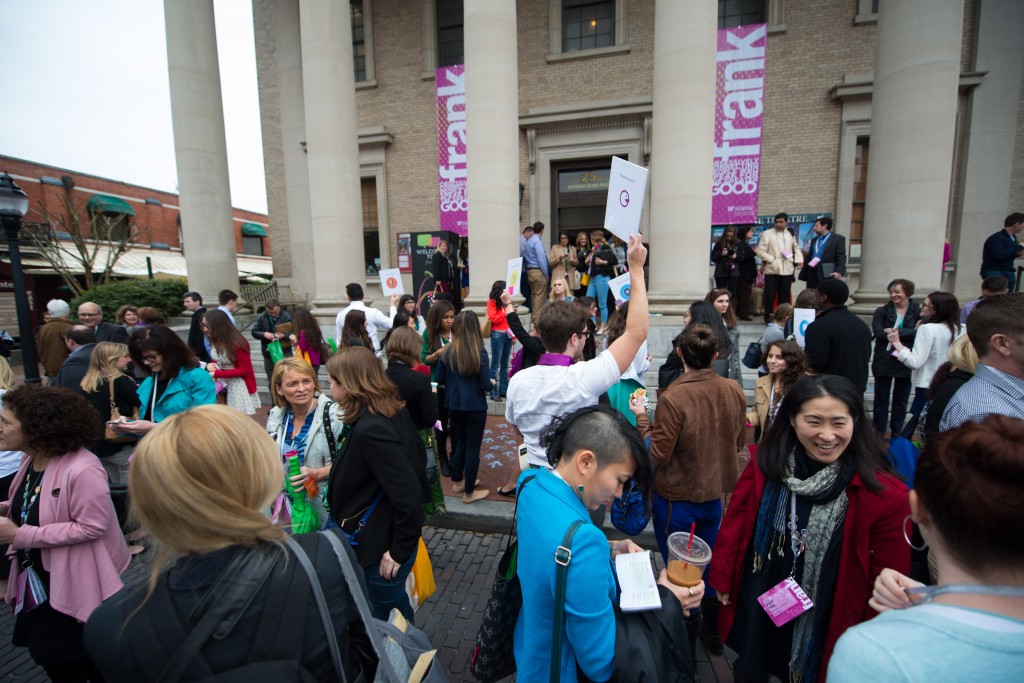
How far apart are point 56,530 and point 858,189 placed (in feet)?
53.9

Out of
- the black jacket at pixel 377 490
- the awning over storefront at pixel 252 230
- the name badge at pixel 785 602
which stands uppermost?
the awning over storefront at pixel 252 230

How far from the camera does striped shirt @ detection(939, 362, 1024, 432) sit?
2078 millimetres

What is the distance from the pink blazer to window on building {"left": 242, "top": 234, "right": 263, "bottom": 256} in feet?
145

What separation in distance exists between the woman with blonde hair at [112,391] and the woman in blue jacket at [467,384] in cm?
274

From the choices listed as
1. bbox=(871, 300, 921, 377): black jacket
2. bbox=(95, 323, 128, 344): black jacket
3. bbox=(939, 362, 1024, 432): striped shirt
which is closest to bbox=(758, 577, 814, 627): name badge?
bbox=(939, 362, 1024, 432): striped shirt

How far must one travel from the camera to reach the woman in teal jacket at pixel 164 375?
4039 mm

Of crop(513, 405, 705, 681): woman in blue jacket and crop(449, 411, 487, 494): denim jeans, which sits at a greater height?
crop(513, 405, 705, 681): woman in blue jacket

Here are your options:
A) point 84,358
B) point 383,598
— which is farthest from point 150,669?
point 84,358

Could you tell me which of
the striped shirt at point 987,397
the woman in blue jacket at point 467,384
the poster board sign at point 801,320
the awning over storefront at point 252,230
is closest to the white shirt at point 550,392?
the striped shirt at point 987,397

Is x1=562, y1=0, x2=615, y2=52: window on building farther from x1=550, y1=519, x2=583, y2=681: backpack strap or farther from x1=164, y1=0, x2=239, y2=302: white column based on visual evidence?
x1=550, y1=519, x2=583, y2=681: backpack strap

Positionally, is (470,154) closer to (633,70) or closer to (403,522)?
(633,70)

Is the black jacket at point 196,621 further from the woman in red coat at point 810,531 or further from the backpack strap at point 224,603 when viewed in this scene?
the woman in red coat at point 810,531

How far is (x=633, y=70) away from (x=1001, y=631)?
1530 cm

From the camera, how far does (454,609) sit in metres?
3.44
